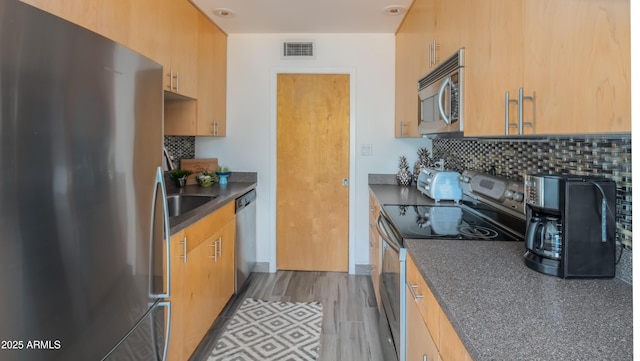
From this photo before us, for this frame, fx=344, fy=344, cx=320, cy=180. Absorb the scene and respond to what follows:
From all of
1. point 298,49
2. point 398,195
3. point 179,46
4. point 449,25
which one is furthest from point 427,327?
point 298,49

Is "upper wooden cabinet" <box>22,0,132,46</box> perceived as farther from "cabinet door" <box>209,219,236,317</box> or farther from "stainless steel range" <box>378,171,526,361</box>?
"stainless steel range" <box>378,171,526,361</box>

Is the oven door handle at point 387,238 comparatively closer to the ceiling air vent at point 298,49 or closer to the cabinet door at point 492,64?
the cabinet door at point 492,64

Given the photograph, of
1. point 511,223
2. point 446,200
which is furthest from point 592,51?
point 446,200

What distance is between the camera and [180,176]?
118 inches

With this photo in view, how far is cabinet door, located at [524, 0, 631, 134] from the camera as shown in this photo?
69cm

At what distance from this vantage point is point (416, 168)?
135 inches

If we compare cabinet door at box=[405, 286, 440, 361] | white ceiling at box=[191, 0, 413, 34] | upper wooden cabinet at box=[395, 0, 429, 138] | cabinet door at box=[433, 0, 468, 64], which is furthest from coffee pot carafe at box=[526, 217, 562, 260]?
white ceiling at box=[191, 0, 413, 34]

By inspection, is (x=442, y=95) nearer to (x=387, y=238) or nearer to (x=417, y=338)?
(x=387, y=238)

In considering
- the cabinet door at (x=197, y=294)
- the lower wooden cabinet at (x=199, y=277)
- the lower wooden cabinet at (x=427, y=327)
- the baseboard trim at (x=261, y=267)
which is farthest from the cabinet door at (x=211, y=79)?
the lower wooden cabinet at (x=427, y=327)

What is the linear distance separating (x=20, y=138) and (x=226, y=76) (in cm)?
294

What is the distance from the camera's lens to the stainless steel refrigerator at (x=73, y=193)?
721 mm

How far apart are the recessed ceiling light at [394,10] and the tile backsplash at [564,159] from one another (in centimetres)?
119

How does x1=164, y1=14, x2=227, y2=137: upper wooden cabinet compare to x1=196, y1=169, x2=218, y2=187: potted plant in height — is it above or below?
above

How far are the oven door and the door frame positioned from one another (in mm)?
1335
